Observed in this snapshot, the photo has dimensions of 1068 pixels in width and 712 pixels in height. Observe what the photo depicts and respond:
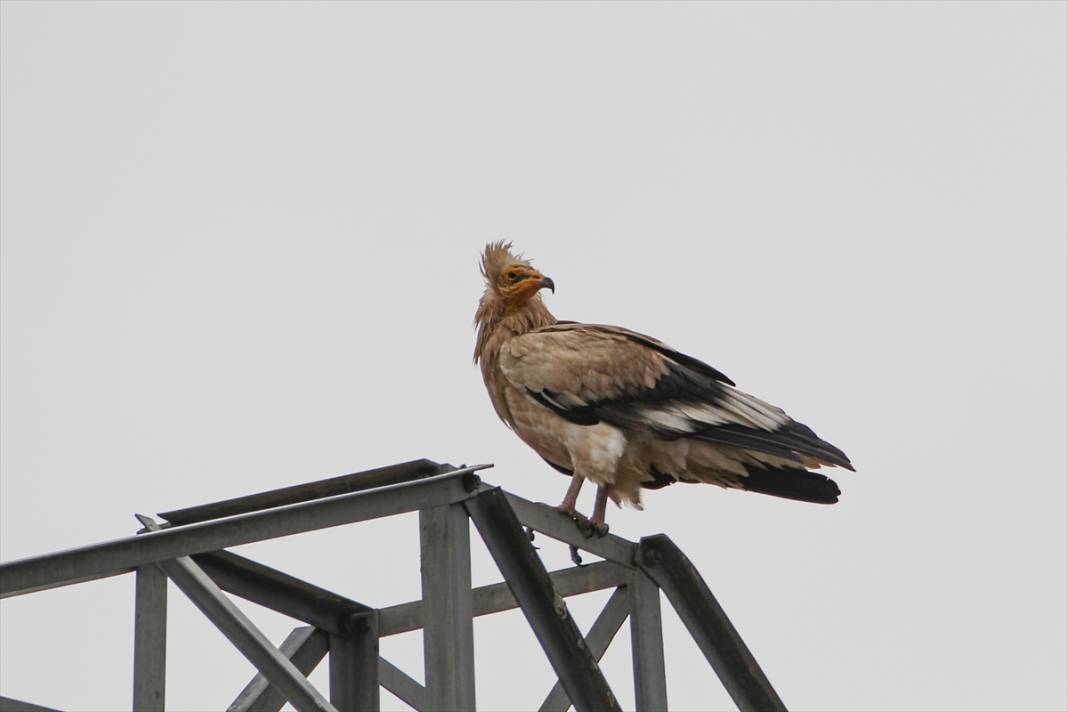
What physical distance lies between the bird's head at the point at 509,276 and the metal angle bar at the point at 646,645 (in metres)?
3.49

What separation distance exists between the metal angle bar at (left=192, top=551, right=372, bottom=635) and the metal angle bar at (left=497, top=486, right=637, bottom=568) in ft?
2.82

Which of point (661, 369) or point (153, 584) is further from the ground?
point (661, 369)

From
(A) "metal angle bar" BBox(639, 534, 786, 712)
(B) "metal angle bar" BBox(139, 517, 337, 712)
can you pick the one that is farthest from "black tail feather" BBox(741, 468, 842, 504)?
(B) "metal angle bar" BBox(139, 517, 337, 712)

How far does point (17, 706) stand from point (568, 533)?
221cm

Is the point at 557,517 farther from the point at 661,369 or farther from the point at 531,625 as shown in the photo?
the point at 661,369

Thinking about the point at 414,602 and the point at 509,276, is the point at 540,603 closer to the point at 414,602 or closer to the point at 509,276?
the point at 414,602

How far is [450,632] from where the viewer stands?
5156 mm

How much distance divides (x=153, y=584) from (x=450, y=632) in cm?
95

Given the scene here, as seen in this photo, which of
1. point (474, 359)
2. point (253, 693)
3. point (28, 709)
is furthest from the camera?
point (474, 359)

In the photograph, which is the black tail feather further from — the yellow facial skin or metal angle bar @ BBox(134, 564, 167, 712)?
metal angle bar @ BBox(134, 564, 167, 712)

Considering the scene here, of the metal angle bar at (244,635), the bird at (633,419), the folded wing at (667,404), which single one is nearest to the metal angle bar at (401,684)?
the metal angle bar at (244,635)

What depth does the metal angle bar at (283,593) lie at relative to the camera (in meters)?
6.35

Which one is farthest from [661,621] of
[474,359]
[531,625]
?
[474,359]

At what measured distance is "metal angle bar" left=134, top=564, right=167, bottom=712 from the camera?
4.98 meters
